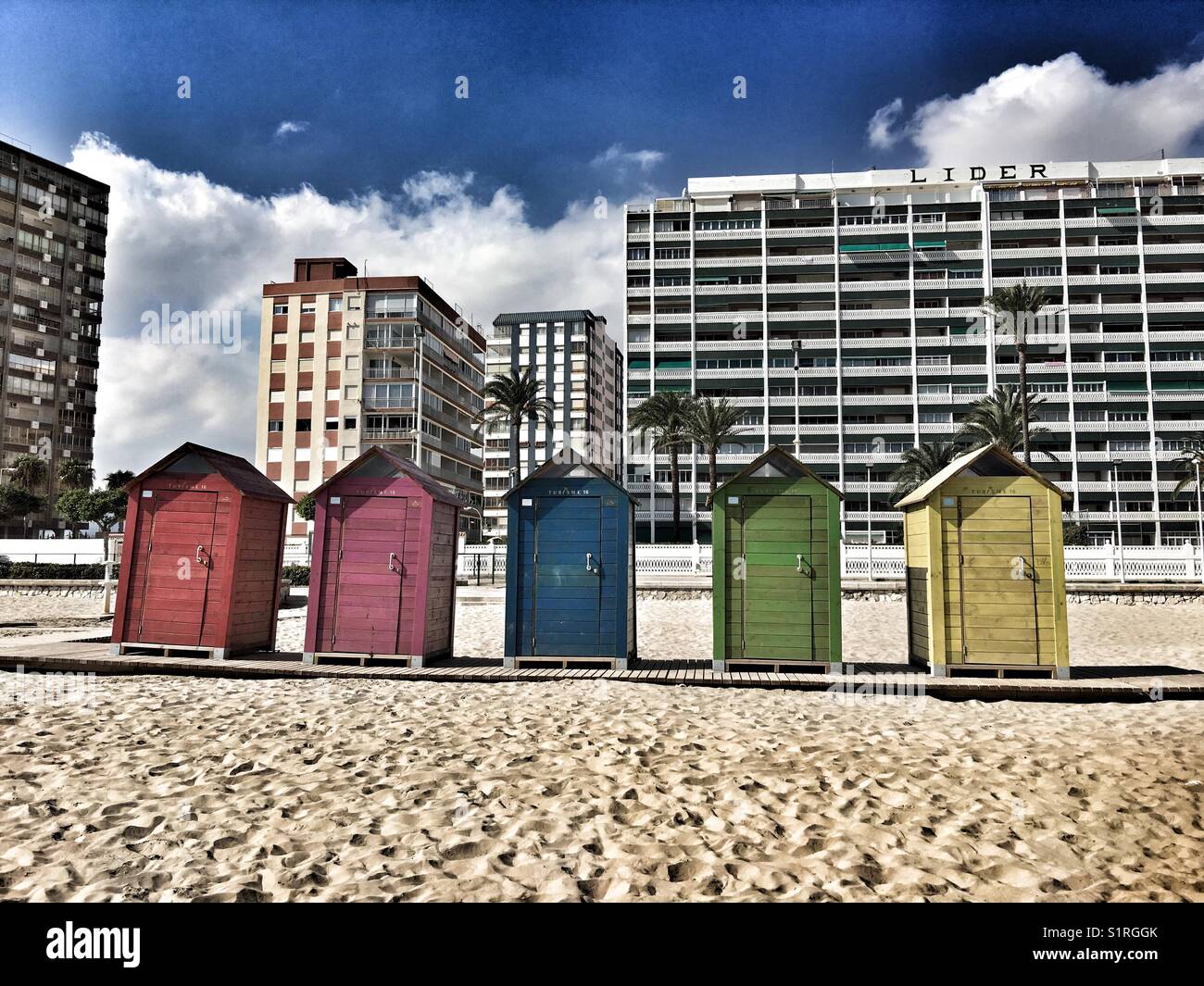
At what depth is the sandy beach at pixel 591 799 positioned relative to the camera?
135 inches

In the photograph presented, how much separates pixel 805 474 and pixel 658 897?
258 inches

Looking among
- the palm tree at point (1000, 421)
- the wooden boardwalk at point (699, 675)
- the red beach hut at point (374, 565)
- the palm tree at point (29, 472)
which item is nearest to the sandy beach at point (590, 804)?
the wooden boardwalk at point (699, 675)

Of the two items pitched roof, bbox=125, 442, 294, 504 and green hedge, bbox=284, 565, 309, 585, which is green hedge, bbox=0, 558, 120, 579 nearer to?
green hedge, bbox=284, 565, 309, 585

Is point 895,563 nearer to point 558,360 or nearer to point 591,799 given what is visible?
point 591,799

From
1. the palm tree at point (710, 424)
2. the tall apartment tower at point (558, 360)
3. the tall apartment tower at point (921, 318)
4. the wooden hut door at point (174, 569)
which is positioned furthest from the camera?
the tall apartment tower at point (558, 360)

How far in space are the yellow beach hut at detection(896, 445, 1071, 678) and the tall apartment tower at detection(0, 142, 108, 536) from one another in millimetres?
73107

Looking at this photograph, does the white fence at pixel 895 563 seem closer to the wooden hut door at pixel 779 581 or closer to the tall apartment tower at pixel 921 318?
the wooden hut door at pixel 779 581

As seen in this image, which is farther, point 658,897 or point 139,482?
point 139,482

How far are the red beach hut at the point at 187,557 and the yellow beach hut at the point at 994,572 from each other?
8435mm

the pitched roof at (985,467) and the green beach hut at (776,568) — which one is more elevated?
the pitched roof at (985,467)

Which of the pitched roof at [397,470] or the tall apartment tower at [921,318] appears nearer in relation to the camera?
the pitched roof at [397,470]

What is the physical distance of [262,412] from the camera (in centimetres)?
6012
